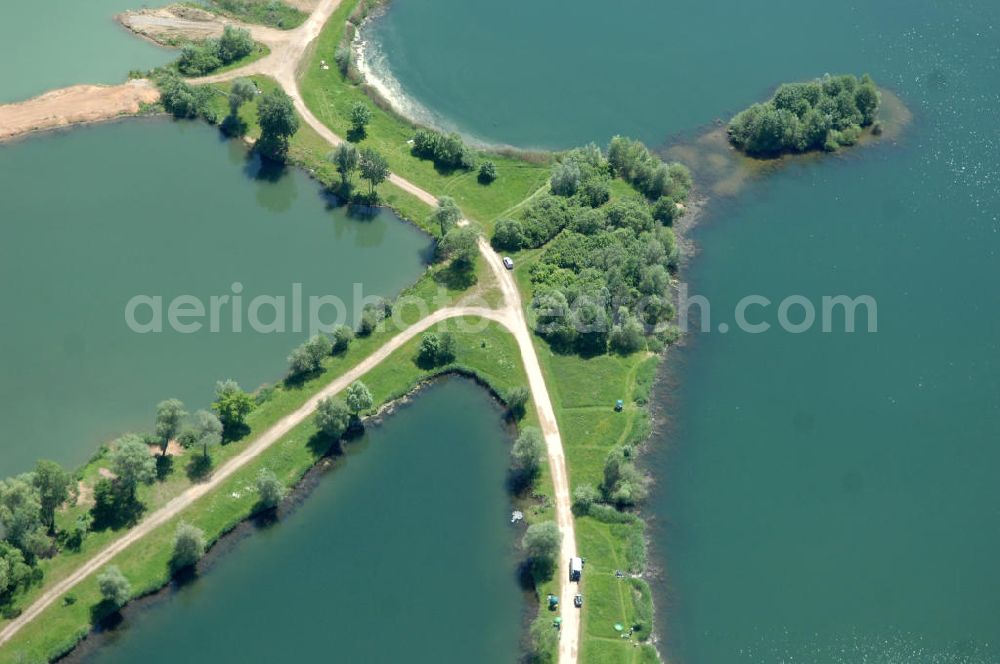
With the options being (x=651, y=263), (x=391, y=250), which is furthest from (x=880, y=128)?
(x=391, y=250)

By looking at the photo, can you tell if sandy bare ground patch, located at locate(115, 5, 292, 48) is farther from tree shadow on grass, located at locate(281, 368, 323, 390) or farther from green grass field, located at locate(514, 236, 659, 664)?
tree shadow on grass, located at locate(281, 368, 323, 390)

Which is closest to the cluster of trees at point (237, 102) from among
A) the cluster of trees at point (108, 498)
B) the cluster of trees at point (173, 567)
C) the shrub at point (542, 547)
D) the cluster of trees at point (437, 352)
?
the cluster of trees at point (437, 352)

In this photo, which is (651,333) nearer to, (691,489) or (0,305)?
(691,489)

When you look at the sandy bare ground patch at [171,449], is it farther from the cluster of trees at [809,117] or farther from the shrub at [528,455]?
the cluster of trees at [809,117]

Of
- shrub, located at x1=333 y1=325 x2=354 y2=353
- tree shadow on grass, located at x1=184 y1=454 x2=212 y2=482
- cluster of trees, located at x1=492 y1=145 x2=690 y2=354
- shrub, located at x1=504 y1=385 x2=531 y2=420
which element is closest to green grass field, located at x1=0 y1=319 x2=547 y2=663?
tree shadow on grass, located at x1=184 y1=454 x2=212 y2=482

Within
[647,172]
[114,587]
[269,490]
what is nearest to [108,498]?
[114,587]

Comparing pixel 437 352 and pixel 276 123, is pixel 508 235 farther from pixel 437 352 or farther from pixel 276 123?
pixel 276 123
